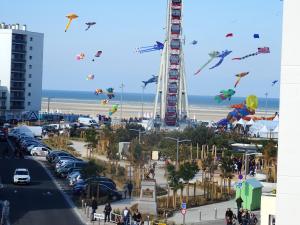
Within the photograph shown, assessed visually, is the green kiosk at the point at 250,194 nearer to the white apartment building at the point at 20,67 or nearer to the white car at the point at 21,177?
the white car at the point at 21,177

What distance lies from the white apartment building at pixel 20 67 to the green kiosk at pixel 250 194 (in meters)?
72.8

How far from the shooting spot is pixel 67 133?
80.4 metres

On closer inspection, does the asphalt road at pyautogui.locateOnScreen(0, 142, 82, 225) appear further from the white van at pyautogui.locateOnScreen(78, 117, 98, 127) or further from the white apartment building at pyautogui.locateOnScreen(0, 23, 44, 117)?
the white apartment building at pyautogui.locateOnScreen(0, 23, 44, 117)

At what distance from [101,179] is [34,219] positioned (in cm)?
861

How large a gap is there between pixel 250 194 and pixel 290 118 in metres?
18.7

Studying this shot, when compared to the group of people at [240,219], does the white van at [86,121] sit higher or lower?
higher

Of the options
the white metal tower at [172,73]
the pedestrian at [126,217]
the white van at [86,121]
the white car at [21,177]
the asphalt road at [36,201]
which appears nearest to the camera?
the pedestrian at [126,217]

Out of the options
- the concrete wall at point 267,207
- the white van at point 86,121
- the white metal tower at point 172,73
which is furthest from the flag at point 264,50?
the white van at point 86,121

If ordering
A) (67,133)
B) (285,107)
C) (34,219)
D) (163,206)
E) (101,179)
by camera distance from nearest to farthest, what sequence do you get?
(285,107), (34,219), (163,206), (101,179), (67,133)

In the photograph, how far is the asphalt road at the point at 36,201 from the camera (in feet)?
101

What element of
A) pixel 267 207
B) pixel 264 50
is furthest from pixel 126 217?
pixel 264 50

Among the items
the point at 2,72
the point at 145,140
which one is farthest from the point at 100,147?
the point at 2,72

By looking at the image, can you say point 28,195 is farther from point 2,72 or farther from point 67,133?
point 2,72

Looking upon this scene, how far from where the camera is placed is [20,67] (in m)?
108
